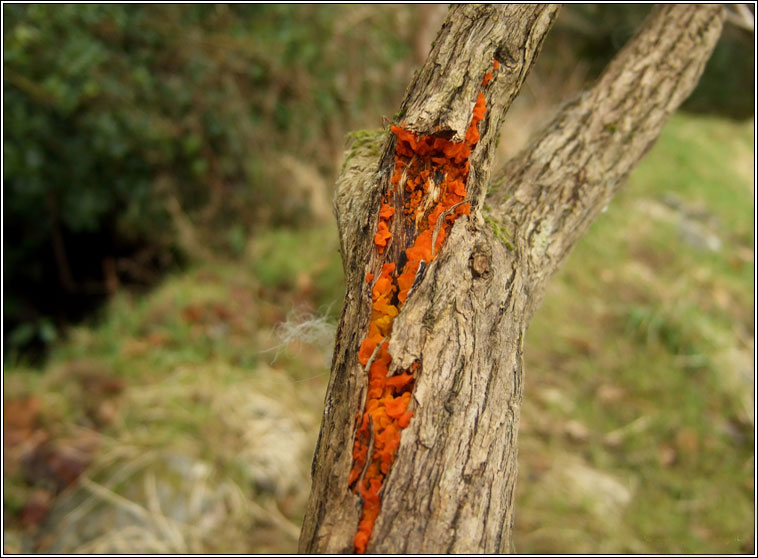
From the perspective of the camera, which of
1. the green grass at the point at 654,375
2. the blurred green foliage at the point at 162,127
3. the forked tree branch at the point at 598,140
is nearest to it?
the forked tree branch at the point at 598,140

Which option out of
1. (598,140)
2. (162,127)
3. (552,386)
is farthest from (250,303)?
(598,140)

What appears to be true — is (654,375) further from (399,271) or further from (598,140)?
(399,271)

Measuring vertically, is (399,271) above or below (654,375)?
below

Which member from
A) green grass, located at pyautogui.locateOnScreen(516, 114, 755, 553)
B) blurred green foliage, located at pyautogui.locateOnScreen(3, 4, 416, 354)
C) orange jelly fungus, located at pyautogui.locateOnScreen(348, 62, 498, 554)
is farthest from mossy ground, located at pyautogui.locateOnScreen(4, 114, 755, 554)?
blurred green foliage, located at pyautogui.locateOnScreen(3, 4, 416, 354)

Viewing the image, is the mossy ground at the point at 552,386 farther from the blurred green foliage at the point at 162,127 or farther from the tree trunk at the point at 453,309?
the blurred green foliage at the point at 162,127

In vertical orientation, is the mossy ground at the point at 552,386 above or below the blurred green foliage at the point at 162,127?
below

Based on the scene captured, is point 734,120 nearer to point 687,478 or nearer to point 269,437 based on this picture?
point 687,478

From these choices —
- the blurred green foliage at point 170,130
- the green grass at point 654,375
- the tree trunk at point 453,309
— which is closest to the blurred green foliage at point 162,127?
the blurred green foliage at point 170,130
